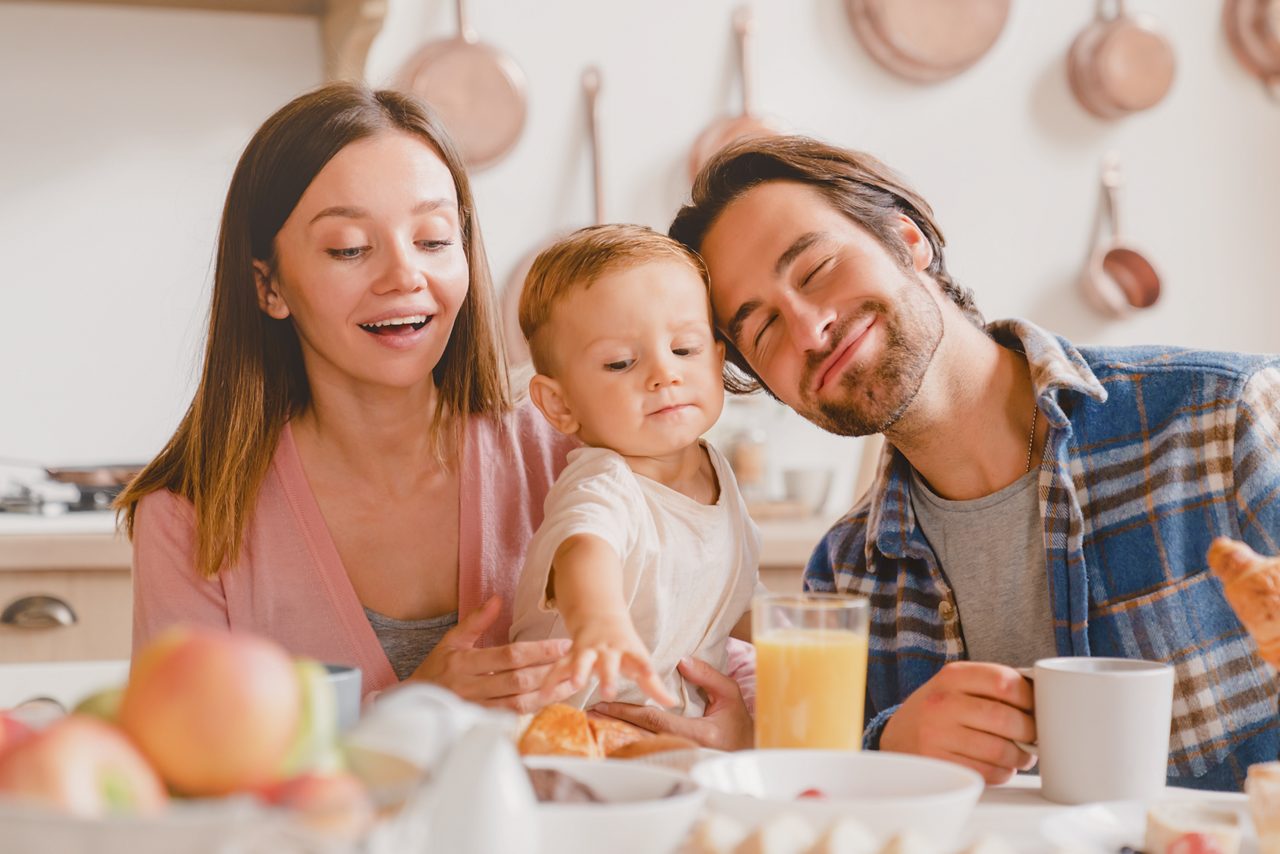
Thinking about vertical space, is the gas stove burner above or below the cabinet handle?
above

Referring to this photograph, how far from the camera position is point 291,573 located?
1.49 metres

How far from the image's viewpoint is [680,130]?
3312 mm

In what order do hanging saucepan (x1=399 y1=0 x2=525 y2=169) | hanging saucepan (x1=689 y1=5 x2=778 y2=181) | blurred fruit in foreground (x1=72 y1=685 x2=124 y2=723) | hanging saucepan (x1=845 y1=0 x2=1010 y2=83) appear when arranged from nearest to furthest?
blurred fruit in foreground (x1=72 y1=685 x2=124 y2=723) < hanging saucepan (x1=399 y1=0 x2=525 y2=169) < hanging saucepan (x1=689 y1=5 x2=778 y2=181) < hanging saucepan (x1=845 y1=0 x2=1010 y2=83)

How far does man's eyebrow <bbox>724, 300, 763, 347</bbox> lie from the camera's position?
143 centimetres

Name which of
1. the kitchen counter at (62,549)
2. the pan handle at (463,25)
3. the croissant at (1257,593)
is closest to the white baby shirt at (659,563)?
the croissant at (1257,593)

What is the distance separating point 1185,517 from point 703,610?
508 millimetres

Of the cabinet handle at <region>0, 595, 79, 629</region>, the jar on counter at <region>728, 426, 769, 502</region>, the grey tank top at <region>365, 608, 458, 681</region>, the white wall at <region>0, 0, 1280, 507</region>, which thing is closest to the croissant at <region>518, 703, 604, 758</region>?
the grey tank top at <region>365, 608, 458, 681</region>

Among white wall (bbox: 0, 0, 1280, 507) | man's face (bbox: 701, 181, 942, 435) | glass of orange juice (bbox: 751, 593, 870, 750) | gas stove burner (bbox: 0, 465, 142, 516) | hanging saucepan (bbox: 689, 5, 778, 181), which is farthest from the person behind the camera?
hanging saucepan (bbox: 689, 5, 778, 181)

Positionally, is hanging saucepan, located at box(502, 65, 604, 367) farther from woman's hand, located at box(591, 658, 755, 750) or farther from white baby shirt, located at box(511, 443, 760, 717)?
woman's hand, located at box(591, 658, 755, 750)

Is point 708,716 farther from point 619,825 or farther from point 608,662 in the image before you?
point 619,825

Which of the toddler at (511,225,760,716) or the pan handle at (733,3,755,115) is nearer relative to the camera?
the toddler at (511,225,760,716)

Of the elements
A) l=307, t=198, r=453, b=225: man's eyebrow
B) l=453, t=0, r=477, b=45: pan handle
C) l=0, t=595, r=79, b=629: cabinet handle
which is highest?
l=453, t=0, r=477, b=45: pan handle

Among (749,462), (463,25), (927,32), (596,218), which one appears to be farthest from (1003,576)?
(927,32)

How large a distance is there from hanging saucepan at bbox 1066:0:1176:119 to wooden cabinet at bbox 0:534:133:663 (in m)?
2.68
